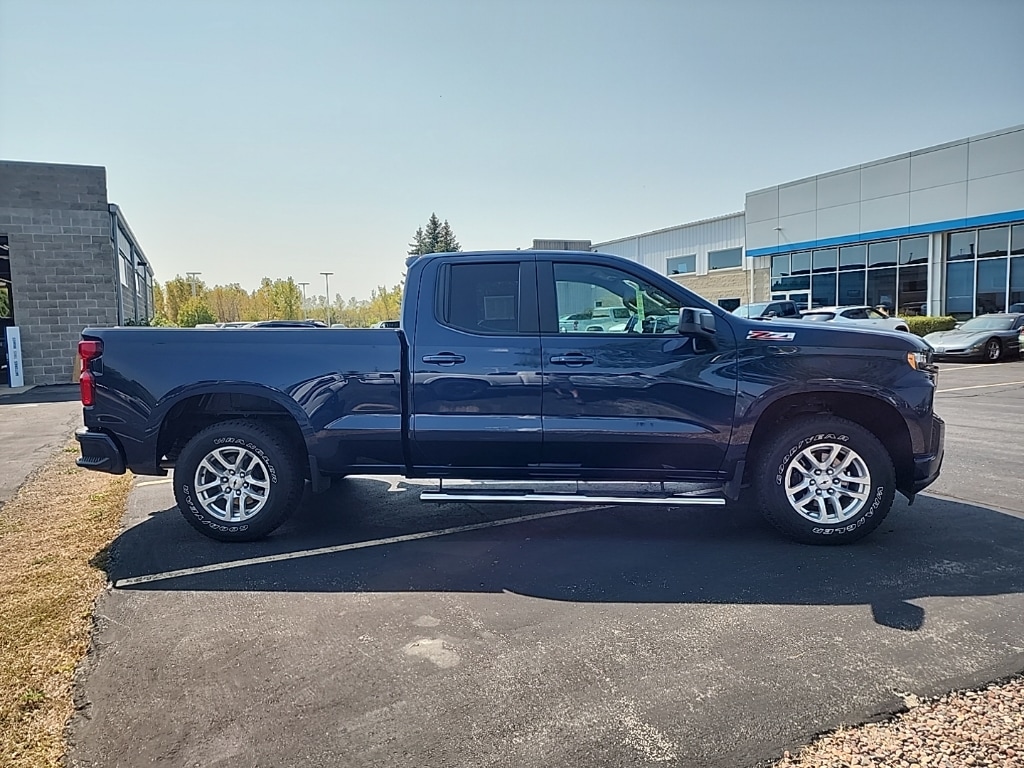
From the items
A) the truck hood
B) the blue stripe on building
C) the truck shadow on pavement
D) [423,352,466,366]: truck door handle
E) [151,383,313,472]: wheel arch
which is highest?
the blue stripe on building

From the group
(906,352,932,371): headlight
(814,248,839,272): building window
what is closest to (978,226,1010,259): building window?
(814,248,839,272): building window

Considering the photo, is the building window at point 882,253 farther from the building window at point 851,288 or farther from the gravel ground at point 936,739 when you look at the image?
the gravel ground at point 936,739

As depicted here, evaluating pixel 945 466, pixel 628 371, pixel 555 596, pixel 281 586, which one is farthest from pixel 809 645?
pixel 945 466

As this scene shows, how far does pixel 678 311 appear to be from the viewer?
201 inches

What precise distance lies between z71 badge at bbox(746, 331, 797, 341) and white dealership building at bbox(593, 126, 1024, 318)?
21734 millimetres

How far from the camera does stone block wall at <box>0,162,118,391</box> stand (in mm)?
18766

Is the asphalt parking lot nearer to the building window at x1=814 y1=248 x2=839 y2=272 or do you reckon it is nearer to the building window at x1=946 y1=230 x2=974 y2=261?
the building window at x1=946 y1=230 x2=974 y2=261

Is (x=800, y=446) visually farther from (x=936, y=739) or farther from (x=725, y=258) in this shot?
(x=725, y=258)

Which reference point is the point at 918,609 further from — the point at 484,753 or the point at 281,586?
the point at 281,586

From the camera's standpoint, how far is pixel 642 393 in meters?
5.00

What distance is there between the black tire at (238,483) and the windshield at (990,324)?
22.5 meters

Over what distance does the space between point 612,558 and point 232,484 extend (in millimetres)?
2829

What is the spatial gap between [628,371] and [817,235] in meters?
30.5

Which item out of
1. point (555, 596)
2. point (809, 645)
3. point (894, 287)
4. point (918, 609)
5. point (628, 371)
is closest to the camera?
point (809, 645)
